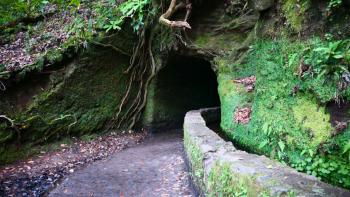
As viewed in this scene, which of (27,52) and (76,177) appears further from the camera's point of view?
(27,52)

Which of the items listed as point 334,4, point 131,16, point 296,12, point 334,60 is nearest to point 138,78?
point 131,16

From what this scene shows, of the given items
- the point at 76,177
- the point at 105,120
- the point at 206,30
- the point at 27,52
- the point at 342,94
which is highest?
the point at 206,30

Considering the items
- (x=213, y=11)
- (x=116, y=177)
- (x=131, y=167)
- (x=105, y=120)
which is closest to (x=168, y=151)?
(x=131, y=167)

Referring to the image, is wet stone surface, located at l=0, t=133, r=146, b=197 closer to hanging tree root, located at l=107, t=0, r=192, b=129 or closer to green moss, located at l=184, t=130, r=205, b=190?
hanging tree root, located at l=107, t=0, r=192, b=129

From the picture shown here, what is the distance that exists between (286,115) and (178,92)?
6.73m

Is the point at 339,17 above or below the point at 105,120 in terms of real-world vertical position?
above

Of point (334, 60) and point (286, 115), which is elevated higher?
point (334, 60)

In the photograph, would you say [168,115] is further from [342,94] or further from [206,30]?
[342,94]

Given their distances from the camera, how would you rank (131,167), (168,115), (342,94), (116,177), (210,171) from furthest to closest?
1. (168,115)
2. (131,167)
3. (116,177)
4. (342,94)
5. (210,171)

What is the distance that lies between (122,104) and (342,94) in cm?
718

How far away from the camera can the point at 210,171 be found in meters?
4.38

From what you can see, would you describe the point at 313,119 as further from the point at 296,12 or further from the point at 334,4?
the point at 296,12

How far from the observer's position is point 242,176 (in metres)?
3.44

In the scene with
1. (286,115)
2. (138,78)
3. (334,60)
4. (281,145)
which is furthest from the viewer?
(138,78)
